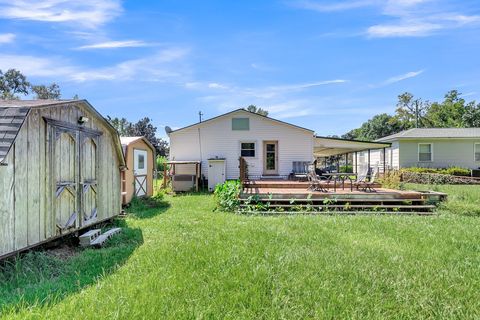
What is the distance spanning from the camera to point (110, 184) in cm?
757

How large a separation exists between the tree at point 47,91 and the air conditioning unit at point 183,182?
34.0 meters

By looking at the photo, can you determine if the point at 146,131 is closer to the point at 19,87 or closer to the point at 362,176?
the point at 19,87

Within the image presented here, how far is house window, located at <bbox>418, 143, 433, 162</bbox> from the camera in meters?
22.7

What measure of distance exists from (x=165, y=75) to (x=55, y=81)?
115 ft

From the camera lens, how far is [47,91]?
42250 millimetres

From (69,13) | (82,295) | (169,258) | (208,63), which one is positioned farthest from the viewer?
(208,63)

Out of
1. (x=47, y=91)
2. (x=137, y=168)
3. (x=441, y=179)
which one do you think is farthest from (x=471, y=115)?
(x=47, y=91)

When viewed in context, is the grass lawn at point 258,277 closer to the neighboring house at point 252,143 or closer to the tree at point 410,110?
the neighboring house at point 252,143

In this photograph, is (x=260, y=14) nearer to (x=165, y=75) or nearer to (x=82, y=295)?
(x=165, y=75)

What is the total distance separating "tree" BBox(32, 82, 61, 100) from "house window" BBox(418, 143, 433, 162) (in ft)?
140

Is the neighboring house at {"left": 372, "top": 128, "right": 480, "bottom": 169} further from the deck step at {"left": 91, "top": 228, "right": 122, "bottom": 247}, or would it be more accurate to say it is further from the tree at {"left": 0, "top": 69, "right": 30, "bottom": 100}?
the tree at {"left": 0, "top": 69, "right": 30, "bottom": 100}

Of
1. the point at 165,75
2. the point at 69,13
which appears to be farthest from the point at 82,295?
the point at 165,75

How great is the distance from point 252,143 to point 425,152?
14208 mm

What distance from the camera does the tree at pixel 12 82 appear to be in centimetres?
3731
